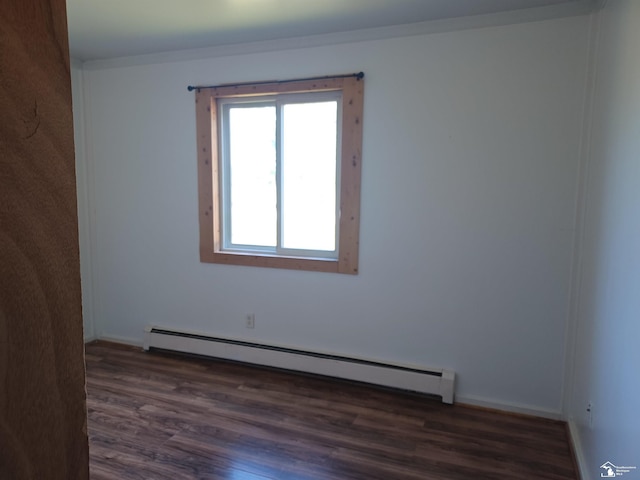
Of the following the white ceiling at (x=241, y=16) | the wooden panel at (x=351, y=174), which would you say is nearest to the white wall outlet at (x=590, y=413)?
the wooden panel at (x=351, y=174)

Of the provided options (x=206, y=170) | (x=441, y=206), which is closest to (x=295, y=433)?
(x=441, y=206)

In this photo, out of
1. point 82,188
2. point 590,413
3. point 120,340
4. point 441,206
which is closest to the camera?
→ point 590,413

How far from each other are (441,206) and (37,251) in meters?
2.45

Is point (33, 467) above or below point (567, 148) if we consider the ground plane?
below

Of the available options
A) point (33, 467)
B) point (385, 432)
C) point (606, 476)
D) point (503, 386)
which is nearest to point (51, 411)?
point (33, 467)

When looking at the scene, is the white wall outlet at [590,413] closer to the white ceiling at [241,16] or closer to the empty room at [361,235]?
the empty room at [361,235]

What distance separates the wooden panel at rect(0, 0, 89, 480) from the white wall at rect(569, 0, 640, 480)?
161 cm

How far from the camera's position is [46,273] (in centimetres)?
41

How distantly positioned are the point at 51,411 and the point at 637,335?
5.36 feet

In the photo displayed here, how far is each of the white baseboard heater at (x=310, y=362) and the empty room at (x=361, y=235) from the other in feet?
0.06

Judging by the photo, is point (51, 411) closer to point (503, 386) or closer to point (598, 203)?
point (598, 203)

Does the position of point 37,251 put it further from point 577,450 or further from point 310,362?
point 310,362

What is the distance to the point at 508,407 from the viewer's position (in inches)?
101

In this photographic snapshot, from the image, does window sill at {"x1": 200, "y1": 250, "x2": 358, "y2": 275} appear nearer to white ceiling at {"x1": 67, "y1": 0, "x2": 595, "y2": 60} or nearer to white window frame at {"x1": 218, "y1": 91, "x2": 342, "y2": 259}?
white window frame at {"x1": 218, "y1": 91, "x2": 342, "y2": 259}
